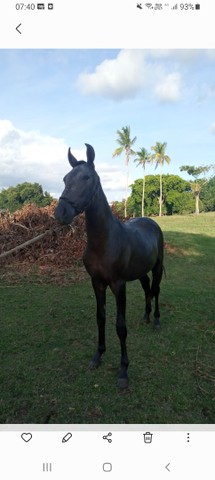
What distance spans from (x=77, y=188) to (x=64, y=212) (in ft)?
1.03

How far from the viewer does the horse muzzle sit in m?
2.83

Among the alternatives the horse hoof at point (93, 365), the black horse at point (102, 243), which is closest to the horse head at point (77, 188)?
the black horse at point (102, 243)

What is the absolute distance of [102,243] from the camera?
146 inches

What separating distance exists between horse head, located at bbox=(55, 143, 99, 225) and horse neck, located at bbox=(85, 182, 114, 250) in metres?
0.31

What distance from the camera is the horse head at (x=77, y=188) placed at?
9.40 ft

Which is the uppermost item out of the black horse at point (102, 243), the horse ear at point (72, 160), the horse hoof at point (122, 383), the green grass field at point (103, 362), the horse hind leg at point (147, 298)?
the horse ear at point (72, 160)

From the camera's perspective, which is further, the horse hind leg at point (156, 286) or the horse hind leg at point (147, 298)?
the horse hind leg at point (147, 298)

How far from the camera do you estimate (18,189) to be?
6253 centimetres

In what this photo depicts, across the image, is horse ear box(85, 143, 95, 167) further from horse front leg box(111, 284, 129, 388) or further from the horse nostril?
horse front leg box(111, 284, 129, 388)
